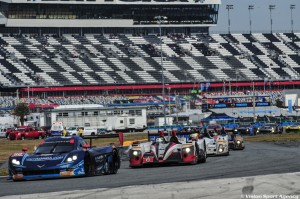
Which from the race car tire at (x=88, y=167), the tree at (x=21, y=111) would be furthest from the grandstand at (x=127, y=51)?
the race car tire at (x=88, y=167)

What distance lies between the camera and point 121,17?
15362 centimetres

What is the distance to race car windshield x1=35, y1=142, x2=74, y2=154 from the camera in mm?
23625

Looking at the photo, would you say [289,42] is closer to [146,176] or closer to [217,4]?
[217,4]

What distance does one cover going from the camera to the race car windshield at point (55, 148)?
23625mm

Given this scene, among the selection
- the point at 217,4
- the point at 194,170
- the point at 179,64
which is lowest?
the point at 194,170

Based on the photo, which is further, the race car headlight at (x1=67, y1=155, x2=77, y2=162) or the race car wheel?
the race car wheel

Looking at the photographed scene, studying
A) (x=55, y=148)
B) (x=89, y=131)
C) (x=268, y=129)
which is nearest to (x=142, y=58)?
(x=89, y=131)

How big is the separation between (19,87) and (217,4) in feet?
164

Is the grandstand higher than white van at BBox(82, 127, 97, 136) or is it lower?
higher

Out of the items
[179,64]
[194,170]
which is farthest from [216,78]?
[194,170]

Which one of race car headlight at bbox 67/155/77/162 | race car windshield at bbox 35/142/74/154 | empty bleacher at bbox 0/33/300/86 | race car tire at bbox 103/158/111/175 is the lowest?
race car tire at bbox 103/158/111/175

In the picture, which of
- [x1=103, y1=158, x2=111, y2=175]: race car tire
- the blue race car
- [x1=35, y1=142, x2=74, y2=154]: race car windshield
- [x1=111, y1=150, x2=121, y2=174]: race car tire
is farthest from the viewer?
[x1=111, y1=150, x2=121, y2=174]: race car tire

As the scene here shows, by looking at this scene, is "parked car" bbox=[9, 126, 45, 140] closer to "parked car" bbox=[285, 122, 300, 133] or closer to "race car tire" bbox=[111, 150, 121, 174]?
"parked car" bbox=[285, 122, 300, 133]

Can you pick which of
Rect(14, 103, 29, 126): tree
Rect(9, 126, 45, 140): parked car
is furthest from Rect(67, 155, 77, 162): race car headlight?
Rect(14, 103, 29, 126): tree
